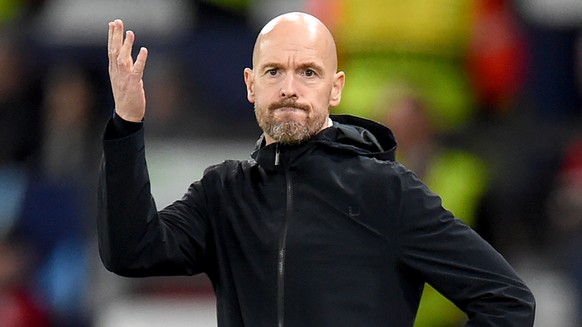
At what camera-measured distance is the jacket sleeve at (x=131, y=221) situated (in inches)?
143

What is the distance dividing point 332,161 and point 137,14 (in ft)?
16.8

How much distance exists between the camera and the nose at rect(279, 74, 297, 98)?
3766 millimetres

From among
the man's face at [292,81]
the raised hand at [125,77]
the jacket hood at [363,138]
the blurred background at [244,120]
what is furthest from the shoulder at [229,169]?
the blurred background at [244,120]

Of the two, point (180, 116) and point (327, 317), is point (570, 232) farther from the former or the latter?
point (327, 317)

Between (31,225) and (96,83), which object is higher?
(96,83)

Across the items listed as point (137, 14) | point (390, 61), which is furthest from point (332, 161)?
point (137, 14)

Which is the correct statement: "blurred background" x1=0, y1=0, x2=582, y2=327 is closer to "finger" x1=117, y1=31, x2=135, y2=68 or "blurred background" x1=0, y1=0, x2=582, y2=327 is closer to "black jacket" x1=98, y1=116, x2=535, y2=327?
"black jacket" x1=98, y1=116, x2=535, y2=327

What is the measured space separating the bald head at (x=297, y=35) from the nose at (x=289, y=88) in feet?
0.30

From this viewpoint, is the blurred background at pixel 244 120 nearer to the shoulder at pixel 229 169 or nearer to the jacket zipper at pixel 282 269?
the shoulder at pixel 229 169

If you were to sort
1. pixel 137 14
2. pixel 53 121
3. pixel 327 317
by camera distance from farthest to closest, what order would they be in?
1. pixel 137 14
2. pixel 53 121
3. pixel 327 317

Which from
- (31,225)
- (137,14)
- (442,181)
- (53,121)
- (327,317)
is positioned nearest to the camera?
(327,317)

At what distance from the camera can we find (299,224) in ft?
12.3

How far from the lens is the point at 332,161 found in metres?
3.86

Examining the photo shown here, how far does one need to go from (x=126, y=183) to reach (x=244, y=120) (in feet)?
15.2
